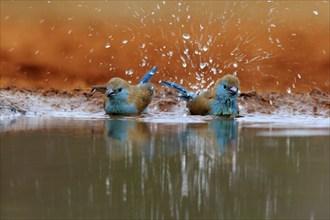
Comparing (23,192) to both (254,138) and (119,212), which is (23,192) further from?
(254,138)

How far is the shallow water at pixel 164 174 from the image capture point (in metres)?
3.47

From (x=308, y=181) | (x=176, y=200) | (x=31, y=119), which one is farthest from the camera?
(x=31, y=119)

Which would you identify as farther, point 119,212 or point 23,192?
point 23,192

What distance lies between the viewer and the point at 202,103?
10.6 metres

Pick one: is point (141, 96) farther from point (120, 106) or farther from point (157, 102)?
point (157, 102)

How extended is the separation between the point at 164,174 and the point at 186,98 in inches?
287

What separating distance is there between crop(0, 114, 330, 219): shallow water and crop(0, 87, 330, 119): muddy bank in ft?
13.5

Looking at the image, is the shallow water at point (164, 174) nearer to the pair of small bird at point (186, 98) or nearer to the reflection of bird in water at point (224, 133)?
the reflection of bird in water at point (224, 133)

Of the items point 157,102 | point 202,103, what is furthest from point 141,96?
point 157,102

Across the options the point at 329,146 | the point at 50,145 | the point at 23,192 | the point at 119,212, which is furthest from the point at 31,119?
the point at 119,212

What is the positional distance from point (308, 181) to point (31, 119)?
614 centimetres

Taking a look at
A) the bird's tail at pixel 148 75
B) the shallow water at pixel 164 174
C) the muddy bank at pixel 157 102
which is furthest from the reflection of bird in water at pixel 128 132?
the bird's tail at pixel 148 75

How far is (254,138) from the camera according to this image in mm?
6809

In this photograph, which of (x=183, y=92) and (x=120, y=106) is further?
(x=183, y=92)
